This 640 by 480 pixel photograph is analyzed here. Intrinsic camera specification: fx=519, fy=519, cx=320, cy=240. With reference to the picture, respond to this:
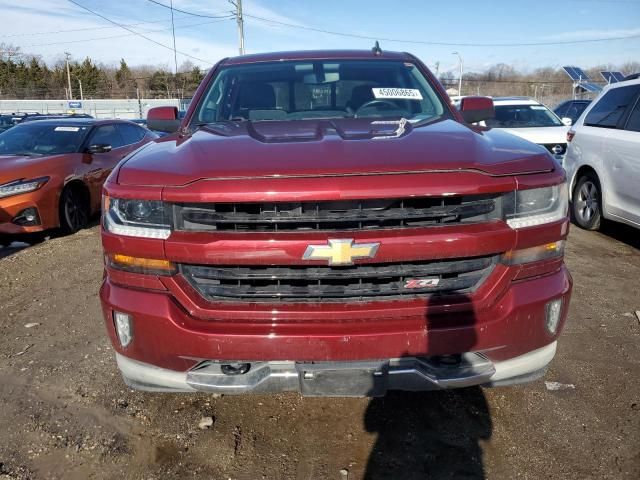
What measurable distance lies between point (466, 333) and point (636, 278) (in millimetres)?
3692

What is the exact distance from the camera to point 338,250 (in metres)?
2.05

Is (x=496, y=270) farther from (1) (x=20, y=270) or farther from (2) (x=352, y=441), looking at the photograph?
(1) (x=20, y=270)

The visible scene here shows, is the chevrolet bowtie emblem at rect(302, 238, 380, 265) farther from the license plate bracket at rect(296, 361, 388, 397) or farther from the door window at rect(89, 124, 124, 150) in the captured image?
the door window at rect(89, 124, 124, 150)

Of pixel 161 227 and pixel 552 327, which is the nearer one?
pixel 161 227

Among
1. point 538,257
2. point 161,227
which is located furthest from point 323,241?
point 538,257

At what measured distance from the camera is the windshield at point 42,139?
7.25m

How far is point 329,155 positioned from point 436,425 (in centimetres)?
151

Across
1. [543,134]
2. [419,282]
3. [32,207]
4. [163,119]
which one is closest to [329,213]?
[419,282]

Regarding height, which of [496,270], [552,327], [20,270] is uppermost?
[496,270]

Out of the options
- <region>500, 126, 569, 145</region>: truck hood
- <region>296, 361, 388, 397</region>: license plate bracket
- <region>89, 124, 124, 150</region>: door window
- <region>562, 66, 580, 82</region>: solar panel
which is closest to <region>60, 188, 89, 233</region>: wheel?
<region>89, 124, 124, 150</region>: door window

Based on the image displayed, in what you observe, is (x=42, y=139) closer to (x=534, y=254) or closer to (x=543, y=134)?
(x=534, y=254)

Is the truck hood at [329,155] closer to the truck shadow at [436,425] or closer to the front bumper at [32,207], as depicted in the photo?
the truck shadow at [436,425]

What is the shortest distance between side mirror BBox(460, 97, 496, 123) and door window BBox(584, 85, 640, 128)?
3309mm

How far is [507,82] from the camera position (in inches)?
2557
